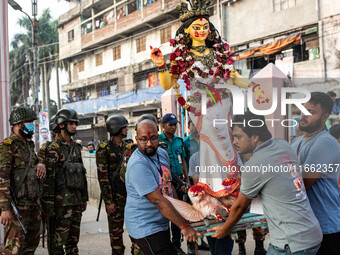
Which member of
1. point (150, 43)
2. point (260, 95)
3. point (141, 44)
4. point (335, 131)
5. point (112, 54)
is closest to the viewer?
point (335, 131)

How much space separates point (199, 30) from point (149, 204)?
2.39 m

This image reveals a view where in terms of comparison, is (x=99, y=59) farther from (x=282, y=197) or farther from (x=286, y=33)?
(x=282, y=197)

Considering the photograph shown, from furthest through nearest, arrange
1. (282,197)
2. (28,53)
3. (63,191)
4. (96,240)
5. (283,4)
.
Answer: (28,53), (283,4), (96,240), (63,191), (282,197)

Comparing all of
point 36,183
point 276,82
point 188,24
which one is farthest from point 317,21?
point 36,183

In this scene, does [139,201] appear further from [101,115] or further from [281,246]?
[101,115]

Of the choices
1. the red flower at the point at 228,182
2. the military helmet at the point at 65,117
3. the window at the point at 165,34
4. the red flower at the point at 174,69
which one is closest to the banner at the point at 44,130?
the military helmet at the point at 65,117

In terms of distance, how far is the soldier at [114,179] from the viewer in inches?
165

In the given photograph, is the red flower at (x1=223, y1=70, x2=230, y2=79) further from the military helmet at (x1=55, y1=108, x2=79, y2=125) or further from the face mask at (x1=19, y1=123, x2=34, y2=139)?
the face mask at (x1=19, y1=123, x2=34, y2=139)

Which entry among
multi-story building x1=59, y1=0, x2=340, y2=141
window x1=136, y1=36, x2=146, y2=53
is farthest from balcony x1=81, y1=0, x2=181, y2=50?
window x1=136, y1=36, x2=146, y2=53

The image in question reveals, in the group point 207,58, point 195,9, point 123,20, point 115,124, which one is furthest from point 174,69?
point 123,20

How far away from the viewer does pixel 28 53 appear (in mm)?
32188

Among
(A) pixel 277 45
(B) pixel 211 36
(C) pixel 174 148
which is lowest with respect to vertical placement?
(C) pixel 174 148

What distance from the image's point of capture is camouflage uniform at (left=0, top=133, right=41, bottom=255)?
Answer: 12.1 ft

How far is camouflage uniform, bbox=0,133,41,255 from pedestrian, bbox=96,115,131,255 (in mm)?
796
